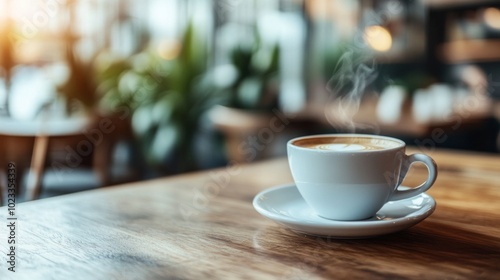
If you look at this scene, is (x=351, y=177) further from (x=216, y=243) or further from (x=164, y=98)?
(x=164, y=98)

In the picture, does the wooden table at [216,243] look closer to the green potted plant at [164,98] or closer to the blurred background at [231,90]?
the blurred background at [231,90]

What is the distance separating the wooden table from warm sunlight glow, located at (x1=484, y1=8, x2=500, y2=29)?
3019mm

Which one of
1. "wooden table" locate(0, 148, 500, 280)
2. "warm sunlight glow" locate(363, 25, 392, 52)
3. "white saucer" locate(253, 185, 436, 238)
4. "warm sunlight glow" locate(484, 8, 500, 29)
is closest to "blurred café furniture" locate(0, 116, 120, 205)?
"wooden table" locate(0, 148, 500, 280)

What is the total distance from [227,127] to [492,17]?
1.86 meters

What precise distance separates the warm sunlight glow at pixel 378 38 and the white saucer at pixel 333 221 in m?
3.67

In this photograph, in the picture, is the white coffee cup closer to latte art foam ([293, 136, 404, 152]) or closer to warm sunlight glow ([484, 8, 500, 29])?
latte art foam ([293, 136, 404, 152])

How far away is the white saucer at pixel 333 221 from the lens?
0.50 m

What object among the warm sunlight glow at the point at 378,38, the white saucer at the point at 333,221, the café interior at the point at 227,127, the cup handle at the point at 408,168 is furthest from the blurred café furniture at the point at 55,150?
the warm sunlight glow at the point at 378,38

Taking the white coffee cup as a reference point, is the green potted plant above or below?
below

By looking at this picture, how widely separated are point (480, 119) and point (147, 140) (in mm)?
1894

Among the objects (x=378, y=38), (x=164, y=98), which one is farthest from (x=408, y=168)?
(x=378, y=38)

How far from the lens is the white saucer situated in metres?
0.50

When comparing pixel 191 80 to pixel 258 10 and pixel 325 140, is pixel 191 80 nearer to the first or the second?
pixel 258 10

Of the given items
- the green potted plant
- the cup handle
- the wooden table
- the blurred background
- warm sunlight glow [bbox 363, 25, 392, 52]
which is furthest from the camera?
warm sunlight glow [bbox 363, 25, 392, 52]
